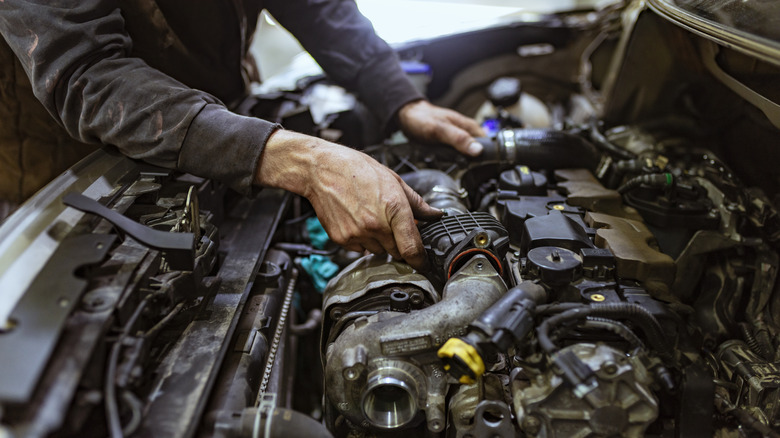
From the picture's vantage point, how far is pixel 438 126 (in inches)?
76.4

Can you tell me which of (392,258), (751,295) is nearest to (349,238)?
(392,258)

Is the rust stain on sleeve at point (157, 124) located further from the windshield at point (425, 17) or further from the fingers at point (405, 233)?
the windshield at point (425, 17)

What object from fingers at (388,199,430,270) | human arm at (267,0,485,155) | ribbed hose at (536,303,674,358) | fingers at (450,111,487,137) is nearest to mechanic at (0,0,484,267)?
fingers at (388,199,430,270)

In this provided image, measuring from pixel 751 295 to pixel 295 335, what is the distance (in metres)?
1.29

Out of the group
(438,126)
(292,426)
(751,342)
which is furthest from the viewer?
(438,126)

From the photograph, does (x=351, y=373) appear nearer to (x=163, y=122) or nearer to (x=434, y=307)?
(x=434, y=307)

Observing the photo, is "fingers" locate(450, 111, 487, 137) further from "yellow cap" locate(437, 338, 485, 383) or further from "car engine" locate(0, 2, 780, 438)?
"yellow cap" locate(437, 338, 485, 383)

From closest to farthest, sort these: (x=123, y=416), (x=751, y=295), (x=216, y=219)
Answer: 1. (x=123, y=416)
2. (x=751, y=295)
3. (x=216, y=219)

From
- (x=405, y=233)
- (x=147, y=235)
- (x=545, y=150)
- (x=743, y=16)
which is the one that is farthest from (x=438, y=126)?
(x=147, y=235)

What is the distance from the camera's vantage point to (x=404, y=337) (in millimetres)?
1062

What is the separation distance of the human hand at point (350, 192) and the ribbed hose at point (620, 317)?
395 millimetres

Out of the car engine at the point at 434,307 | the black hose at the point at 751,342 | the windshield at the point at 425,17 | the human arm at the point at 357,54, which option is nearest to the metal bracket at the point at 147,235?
the car engine at the point at 434,307

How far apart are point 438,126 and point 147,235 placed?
1.18 m

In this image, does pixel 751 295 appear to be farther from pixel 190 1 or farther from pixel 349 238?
pixel 190 1
